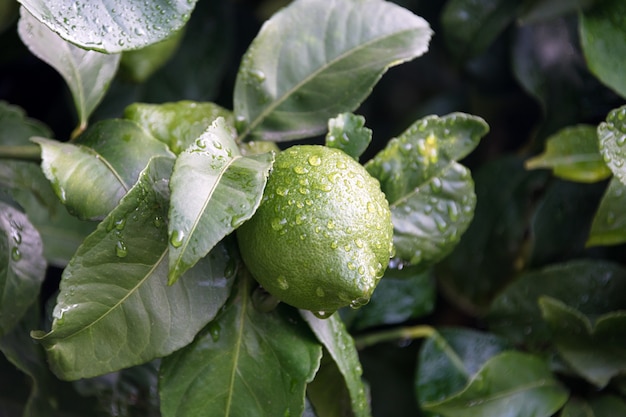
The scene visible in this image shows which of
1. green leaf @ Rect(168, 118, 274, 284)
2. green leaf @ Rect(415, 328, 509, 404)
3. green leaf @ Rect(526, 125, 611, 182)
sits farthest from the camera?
A: green leaf @ Rect(415, 328, 509, 404)

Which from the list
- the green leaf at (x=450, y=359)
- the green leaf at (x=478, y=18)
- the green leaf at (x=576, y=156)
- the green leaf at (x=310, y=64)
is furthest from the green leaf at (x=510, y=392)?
the green leaf at (x=478, y=18)

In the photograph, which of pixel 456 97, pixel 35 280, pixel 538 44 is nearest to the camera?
pixel 35 280

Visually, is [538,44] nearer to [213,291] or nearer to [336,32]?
[336,32]

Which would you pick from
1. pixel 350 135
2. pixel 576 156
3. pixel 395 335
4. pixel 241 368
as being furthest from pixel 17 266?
pixel 576 156

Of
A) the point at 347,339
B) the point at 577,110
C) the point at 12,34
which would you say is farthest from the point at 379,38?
the point at 12,34

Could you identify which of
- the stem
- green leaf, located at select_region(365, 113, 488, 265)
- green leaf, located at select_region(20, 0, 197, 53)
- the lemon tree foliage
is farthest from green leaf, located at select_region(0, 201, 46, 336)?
the stem

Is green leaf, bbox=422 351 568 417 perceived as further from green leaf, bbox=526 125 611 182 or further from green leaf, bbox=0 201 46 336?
green leaf, bbox=0 201 46 336
